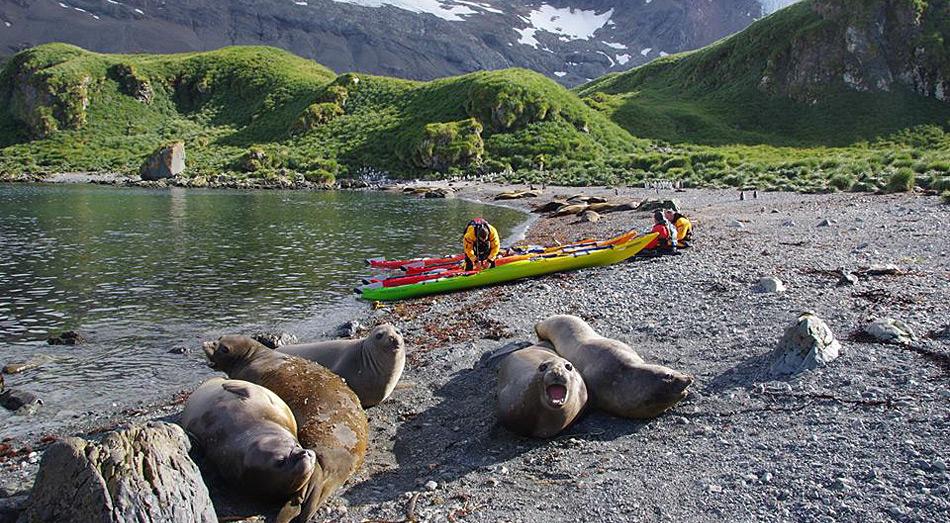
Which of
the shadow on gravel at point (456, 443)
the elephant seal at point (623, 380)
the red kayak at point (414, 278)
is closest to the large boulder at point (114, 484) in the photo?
the shadow on gravel at point (456, 443)

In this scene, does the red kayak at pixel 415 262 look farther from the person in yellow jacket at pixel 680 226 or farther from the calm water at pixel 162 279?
the person in yellow jacket at pixel 680 226

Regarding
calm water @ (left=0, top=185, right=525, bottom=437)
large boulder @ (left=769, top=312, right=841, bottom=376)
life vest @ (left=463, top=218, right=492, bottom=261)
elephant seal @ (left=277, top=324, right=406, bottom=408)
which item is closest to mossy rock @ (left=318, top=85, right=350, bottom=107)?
calm water @ (left=0, top=185, right=525, bottom=437)

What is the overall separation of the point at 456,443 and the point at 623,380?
75.3 inches

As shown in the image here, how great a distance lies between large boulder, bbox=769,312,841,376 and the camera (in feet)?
24.6

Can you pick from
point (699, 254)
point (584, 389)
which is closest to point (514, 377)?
point (584, 389)

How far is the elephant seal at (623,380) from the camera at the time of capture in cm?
698

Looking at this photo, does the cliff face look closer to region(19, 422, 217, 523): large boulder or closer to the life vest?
the life vest

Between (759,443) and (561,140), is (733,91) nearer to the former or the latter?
(561,140)

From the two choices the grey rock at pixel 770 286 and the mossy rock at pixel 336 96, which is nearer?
the grey rock at pixel 770 286

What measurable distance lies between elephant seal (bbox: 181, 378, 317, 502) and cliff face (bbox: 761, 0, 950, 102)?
286ft

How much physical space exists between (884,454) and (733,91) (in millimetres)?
92053

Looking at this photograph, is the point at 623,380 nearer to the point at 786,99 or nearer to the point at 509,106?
the point at 509,106

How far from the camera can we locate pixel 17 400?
8891 millimetres

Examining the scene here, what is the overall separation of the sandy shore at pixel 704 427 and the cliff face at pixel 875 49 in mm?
78298
